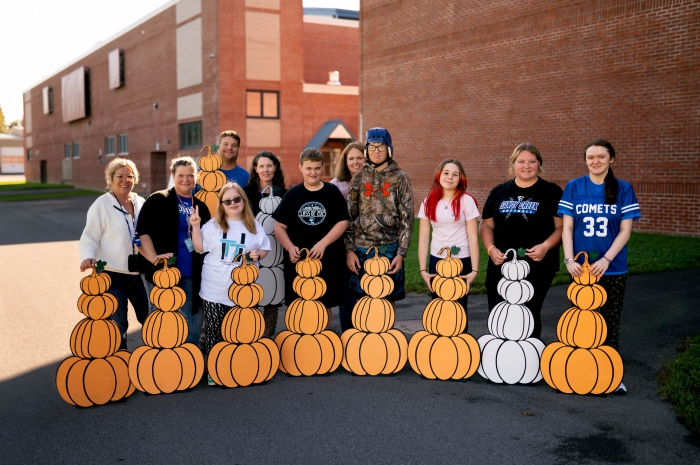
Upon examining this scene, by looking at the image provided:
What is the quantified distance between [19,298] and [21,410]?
5048mm

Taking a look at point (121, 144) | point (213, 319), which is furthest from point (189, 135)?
point (213, 319)

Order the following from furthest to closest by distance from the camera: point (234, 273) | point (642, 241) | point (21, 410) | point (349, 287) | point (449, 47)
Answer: point (449, 47) < point (642, 241) < point (349, 287) < point (234, 273) < point (21, 410)

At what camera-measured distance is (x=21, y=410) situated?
4672mm

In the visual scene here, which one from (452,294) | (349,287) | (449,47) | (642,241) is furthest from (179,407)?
(449,47)

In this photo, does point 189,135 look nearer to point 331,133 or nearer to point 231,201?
point 331,133

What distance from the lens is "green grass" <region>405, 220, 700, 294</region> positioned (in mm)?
9610

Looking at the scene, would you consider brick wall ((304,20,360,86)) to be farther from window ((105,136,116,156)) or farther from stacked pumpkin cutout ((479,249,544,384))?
stacked pumpkin cutout ((479,249,544,384))

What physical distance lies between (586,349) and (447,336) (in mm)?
1091

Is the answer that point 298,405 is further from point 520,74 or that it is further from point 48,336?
point 520,74

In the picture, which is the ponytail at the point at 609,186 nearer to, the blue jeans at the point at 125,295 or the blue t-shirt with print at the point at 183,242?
the blue t-shirt with print at the point at 183,242

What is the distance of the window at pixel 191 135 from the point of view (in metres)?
33.5

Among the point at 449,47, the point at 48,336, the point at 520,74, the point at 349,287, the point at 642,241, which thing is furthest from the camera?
the point at 449,47

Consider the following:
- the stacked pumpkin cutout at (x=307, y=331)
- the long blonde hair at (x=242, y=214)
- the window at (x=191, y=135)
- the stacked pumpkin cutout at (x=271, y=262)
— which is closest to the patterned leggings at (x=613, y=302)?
the stacked pumpkin cutout at (x=307, y=331)

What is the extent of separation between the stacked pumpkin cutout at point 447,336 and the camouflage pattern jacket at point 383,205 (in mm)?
468
